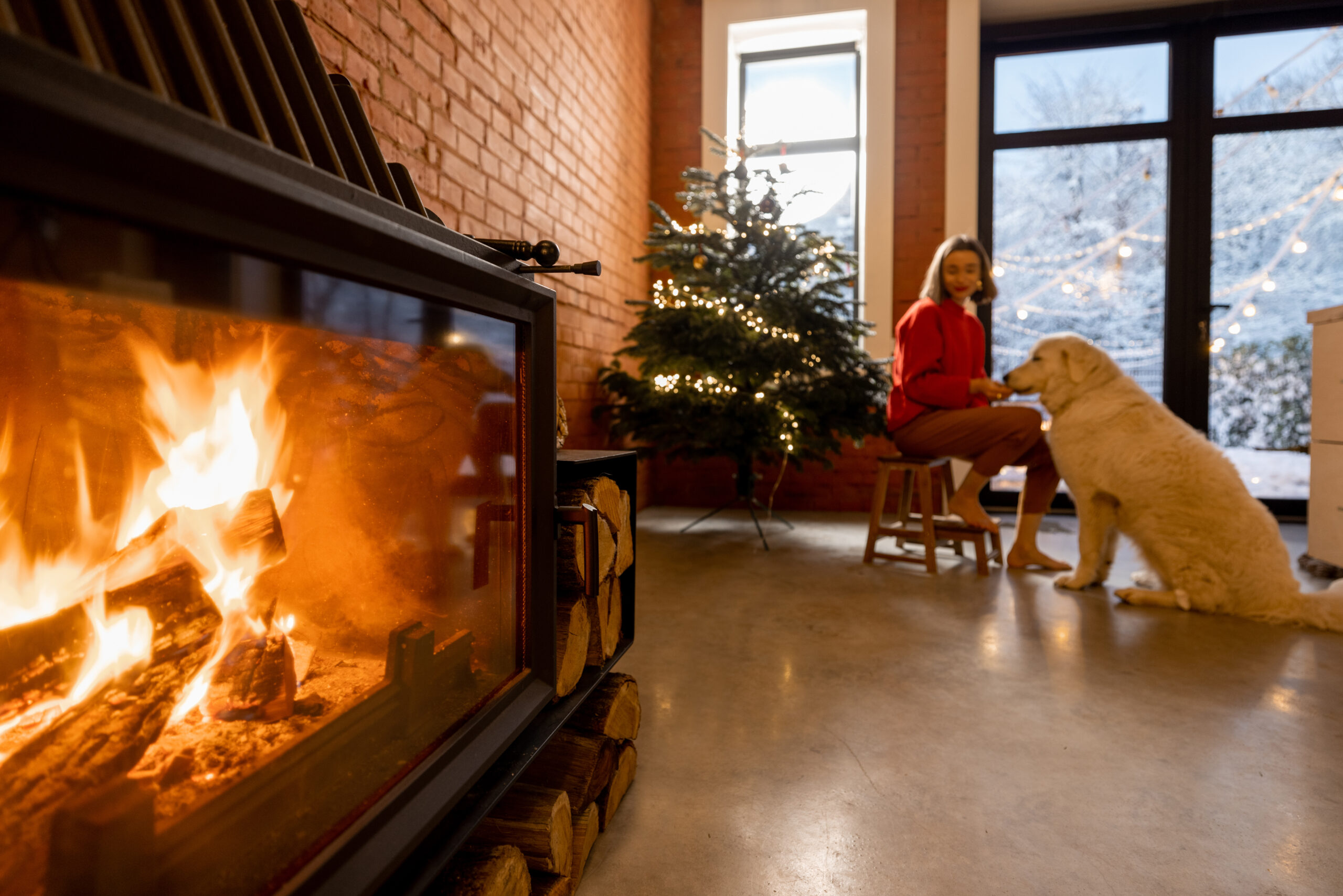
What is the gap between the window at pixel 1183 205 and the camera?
4199 millimetres

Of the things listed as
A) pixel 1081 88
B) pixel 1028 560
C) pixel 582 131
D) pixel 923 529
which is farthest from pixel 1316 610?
pixel 1081 88

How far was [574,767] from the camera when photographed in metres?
1.00

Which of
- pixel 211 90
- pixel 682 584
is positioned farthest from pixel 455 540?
pixel 682 584

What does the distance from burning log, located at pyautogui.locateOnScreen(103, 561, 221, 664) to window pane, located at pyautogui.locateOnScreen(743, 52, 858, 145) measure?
450 cm

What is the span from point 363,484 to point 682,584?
1.81 meters

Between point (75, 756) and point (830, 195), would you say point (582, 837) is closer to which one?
point (75, 756)

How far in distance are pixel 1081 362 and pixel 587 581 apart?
7.62ft

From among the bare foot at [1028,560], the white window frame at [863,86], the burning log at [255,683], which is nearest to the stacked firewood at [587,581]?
the burning log at [255,683]

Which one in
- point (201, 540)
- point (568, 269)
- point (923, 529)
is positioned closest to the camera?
point (201, 540)

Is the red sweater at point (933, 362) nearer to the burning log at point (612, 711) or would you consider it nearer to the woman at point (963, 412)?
the woman at point (963, 412)

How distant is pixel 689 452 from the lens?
3549 millimetres

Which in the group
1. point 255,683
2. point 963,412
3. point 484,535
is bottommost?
point 255,683

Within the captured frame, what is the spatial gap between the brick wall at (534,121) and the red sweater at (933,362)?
1.45 m

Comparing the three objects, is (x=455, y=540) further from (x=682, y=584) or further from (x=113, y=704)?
(x=682, y=584)
